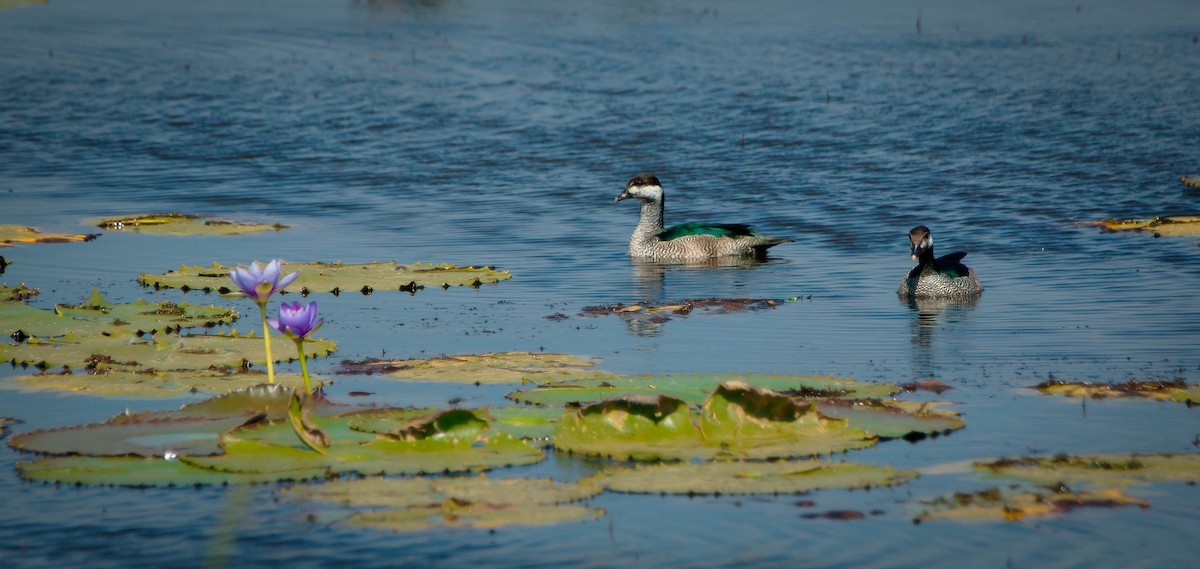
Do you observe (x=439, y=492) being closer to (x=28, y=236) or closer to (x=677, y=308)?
(x=677, y=308)

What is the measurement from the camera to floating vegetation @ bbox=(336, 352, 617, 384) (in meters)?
8.70

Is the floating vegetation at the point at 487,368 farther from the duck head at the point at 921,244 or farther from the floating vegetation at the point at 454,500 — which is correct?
the duck head at the point at 921,244

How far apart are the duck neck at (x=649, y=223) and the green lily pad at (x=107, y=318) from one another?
6.01 metres

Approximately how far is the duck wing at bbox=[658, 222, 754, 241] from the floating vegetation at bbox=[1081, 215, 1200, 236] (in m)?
4.13

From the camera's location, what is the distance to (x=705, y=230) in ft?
52.5

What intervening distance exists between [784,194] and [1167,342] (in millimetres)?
9980

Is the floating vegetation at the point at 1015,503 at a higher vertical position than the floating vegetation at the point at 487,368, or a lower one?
lower

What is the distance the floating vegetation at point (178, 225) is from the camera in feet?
51.8

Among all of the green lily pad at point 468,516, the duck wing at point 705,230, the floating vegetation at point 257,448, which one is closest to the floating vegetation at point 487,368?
the floating vegetation at point 257,448

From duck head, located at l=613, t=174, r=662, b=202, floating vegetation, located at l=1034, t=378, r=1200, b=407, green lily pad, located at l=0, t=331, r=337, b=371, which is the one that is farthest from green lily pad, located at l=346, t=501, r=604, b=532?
duck head, located at l=613, t=174, r=662, b=202

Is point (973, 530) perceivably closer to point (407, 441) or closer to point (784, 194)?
point (407, 441)

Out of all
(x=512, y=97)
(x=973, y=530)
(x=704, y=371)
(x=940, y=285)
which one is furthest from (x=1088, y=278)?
(x=512, y=97)

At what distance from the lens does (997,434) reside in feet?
25.5

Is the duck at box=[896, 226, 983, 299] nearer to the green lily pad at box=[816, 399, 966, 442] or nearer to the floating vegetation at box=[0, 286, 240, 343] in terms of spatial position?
the green lily pad at box=[816, 399, 966, 442]
